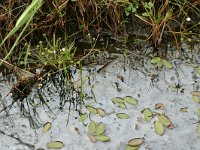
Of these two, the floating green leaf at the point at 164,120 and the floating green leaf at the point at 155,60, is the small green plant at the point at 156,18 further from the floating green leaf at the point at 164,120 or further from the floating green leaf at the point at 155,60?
the floating green leaf at the point at 164,120

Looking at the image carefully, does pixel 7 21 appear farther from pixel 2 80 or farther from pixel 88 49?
pixel 88 49

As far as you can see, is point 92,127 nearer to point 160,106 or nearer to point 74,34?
point 160,106

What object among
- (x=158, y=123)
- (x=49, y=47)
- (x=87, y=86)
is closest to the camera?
(x=158, y=123)

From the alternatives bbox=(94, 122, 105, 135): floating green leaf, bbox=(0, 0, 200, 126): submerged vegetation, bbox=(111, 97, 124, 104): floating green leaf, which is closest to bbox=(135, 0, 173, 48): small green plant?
bbox=(0, 0, 200, 126): submerged vegetation

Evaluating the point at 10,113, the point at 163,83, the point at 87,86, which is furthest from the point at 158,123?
the point at 10,113

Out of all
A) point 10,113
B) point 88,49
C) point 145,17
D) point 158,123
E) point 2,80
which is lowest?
point 158,123

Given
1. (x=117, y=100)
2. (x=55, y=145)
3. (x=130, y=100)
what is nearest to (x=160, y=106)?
(x=130, y=100)
